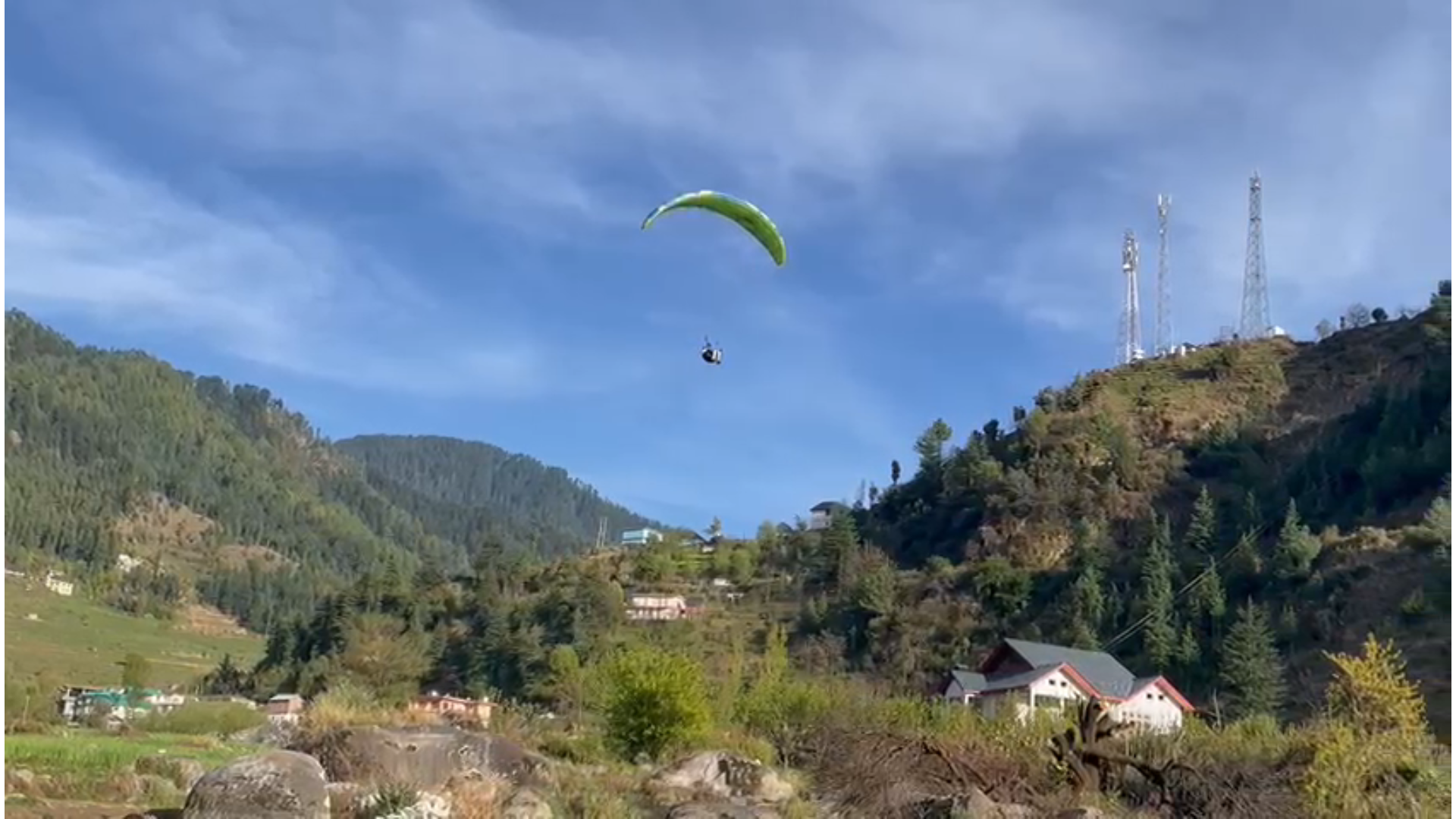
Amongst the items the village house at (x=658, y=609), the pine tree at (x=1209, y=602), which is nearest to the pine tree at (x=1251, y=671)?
the pine tree at (x=1209, y=602)

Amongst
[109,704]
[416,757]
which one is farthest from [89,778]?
[109,704]

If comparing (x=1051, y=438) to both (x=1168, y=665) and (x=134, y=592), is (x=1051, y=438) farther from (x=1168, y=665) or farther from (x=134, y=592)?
(x=134, y=592)

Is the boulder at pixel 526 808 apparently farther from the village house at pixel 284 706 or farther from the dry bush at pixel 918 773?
the village house at pixel 284 706

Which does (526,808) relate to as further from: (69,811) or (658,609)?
(658,609)

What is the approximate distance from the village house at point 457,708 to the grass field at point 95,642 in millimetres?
43957


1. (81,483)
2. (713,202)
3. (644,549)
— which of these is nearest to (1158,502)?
(644,549)

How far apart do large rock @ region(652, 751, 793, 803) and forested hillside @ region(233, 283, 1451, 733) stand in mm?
14074

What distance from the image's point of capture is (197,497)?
618 ft

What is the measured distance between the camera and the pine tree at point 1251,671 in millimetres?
41281

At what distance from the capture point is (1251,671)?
139 ft

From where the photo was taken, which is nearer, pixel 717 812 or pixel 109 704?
pixel 717 812

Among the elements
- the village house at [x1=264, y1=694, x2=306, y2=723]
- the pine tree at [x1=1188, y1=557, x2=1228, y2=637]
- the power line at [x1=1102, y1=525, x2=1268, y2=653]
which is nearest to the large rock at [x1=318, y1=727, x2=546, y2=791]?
the village house at [x1=264, y1=694, x2=306, y2=723]

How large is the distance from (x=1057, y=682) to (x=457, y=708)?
1788cm

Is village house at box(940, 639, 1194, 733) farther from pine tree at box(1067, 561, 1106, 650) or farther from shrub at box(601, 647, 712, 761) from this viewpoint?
shrub at box(601, 647, 712, 761)
